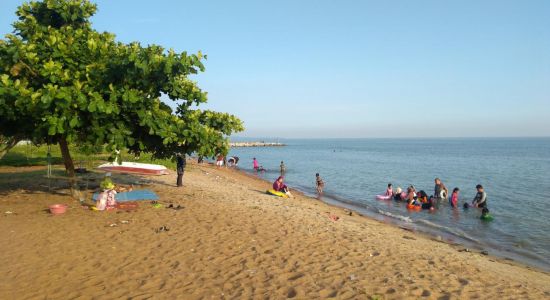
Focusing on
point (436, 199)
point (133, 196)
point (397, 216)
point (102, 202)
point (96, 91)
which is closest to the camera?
point (96, 91)

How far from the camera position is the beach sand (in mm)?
6793

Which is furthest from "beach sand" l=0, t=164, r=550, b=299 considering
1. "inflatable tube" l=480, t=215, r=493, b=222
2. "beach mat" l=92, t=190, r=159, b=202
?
"inflatable tube" l=480, t=215, r=493, b=222

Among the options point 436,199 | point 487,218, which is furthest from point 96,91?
point 436,199

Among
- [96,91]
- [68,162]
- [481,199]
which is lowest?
[481,199]

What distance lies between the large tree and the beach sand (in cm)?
240

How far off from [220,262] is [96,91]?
6021mm

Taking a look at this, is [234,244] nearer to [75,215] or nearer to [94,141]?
[94,141]

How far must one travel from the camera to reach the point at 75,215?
38.2 feet

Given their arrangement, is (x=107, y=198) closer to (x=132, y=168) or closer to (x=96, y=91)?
(x=96, y=91)

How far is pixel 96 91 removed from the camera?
1041cm

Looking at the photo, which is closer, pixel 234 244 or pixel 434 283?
pixel 434 283

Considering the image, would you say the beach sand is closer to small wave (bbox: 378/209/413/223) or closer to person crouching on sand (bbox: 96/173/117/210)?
person crouching on sand (bbox: 96/173/117/210)

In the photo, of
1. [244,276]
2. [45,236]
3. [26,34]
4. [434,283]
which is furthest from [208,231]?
[26,34]

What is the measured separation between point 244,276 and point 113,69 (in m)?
6.64
